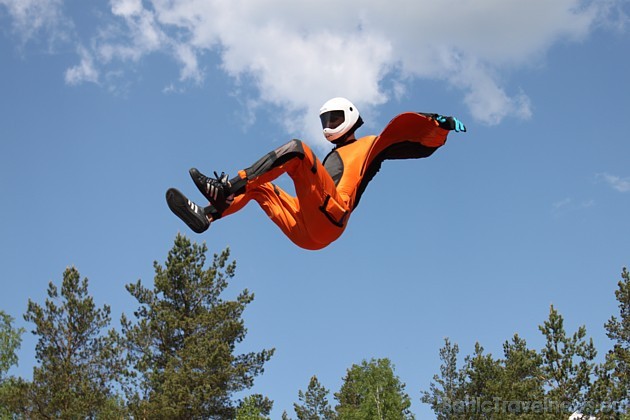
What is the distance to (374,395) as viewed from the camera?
37344mm

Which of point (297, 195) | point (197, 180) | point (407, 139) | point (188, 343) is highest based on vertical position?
point (188, 343)

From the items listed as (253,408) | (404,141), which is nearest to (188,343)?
(253,408)

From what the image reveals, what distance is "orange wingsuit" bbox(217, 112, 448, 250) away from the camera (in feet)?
23.4

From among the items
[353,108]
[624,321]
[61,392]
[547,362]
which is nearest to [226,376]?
[61,392]

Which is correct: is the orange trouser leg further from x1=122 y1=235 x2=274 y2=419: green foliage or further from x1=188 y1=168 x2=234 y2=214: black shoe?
x1=122 y1=235 x2=274 y2=419: green foliage

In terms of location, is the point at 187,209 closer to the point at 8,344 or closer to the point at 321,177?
the point at 321,177

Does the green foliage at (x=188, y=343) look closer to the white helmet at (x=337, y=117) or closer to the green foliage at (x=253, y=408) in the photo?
the green foliage at (x=253, y=408)

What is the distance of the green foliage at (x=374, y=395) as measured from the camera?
119 ft

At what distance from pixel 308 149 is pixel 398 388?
32785 millimetres

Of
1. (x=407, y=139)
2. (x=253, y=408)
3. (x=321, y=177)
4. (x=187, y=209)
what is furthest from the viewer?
(x=253, y=408)

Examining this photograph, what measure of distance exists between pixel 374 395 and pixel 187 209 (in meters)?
31.7

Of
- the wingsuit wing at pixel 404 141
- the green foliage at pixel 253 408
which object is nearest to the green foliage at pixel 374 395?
the green foliage at pixel 253 408

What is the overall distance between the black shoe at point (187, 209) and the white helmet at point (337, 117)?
76.2 inches

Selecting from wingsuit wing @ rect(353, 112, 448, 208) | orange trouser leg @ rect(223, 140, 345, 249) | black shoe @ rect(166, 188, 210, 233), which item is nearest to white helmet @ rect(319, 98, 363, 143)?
wingsuit wing @ rect(353, 112, 448, 208)
